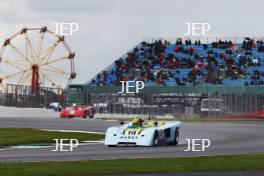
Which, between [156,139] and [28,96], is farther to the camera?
[28,96]

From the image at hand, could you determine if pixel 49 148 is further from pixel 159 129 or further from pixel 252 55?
pixel 252 55

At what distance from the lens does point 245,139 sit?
29719 millimetres

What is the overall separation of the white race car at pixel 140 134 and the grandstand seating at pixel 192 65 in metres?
30.0

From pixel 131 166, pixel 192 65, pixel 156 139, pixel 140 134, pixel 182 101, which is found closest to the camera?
pixel 131 166

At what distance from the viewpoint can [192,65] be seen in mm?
57156

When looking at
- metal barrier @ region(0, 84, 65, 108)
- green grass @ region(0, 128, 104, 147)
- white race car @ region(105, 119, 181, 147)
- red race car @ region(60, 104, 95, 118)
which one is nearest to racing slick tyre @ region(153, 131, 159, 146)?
white race car @ region(105, 119, 181, 147)

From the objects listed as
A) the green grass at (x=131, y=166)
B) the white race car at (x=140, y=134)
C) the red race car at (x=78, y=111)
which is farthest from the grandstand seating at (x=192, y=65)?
the green grass at (x=131, y=166)

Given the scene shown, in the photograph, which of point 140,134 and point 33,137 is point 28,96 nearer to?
point 33,137

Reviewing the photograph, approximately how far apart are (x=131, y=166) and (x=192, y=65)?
4055cm

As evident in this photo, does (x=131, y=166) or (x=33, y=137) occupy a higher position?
(x=131, y=166)

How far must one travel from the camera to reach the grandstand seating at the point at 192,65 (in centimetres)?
5622

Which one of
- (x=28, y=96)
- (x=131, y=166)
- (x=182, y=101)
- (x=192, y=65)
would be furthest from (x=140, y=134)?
(x=192, y=65)

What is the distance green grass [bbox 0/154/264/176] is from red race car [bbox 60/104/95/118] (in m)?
33.4

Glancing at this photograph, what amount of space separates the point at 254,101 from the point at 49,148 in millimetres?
25727
